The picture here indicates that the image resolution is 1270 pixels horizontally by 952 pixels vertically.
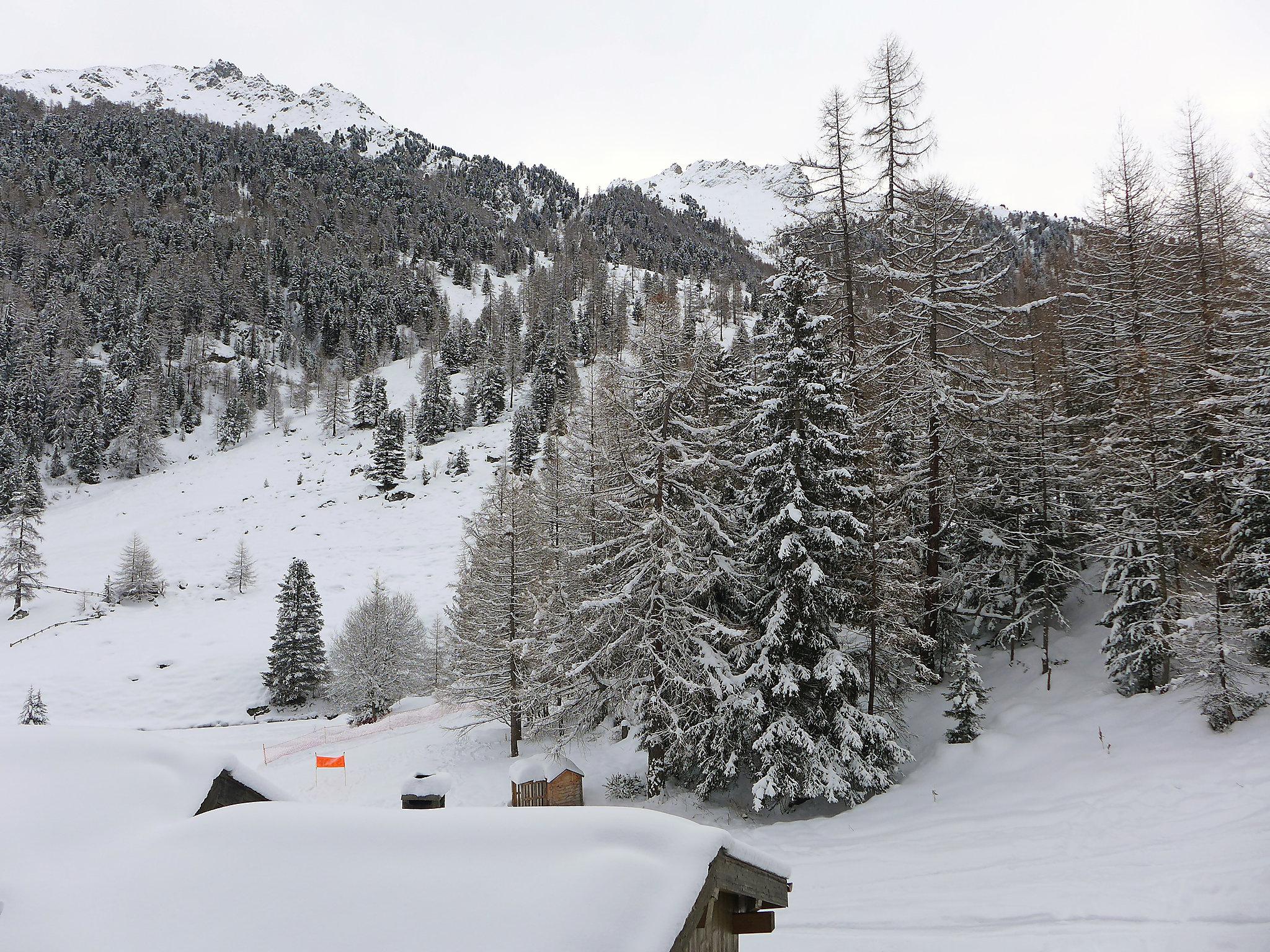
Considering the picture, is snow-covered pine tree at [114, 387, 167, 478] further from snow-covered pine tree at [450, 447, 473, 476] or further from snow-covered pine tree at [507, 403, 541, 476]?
snow-covered pine tree at [507, 403, 541, 476]

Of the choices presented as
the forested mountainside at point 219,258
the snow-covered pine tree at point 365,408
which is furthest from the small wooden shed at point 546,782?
the forested mountainside at point 219,258

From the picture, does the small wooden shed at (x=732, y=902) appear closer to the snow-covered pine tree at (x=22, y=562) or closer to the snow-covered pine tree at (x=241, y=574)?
the snow-covered pine tree at (x=241, y=574)

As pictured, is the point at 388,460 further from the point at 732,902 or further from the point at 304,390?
the point at 732,902

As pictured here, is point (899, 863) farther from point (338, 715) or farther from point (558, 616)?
point (338, 715)

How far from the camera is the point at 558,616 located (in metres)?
19.5

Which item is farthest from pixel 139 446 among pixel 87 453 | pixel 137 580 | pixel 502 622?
pixel 502 622

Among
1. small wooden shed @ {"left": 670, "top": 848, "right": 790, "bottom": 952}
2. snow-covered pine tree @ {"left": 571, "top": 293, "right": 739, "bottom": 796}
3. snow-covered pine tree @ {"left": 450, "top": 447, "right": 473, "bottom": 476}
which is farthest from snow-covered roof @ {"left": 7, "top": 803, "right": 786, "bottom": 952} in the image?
snow-covered pine tree @ {"left": 450, "top": 447, "right": 473, "bottom": 476}

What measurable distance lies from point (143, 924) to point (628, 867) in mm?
1798

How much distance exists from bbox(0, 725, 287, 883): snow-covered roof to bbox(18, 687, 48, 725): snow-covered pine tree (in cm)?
3885

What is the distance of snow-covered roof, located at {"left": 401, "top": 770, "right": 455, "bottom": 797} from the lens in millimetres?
6172

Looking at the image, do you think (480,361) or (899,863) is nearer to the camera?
(899,863)

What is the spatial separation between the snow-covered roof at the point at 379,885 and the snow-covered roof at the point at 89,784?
0.34 m

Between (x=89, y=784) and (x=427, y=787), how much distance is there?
3.36 m

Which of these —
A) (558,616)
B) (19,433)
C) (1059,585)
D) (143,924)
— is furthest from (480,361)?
(143,924)
